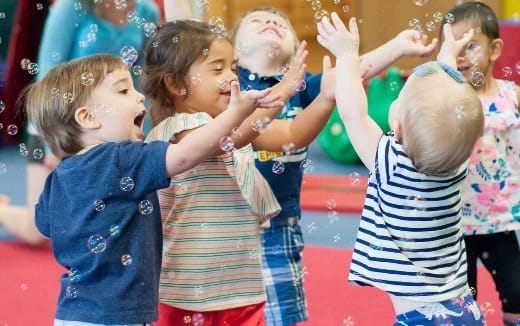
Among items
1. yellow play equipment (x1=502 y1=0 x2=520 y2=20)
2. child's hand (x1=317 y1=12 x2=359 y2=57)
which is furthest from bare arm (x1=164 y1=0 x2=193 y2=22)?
yellow play equipment (x1=502 y1=0 x2=520 y2=20)

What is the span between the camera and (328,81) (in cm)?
157

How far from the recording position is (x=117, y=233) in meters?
1.39

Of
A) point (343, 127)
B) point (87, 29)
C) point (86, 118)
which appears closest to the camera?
point (86, 118)

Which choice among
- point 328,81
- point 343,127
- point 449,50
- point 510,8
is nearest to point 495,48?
point 449,50

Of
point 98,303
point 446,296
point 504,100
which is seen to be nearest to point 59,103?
point 98,303

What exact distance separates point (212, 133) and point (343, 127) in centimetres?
298

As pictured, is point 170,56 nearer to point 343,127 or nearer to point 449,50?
point 449,50

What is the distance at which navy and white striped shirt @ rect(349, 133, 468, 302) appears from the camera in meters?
1.30

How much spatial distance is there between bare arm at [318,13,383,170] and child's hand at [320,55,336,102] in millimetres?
128

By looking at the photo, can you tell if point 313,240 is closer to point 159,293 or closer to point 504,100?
Result: point 504,100

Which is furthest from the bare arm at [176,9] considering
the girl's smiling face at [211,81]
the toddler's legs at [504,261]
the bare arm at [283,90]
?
the toddler's legs at [504,261]

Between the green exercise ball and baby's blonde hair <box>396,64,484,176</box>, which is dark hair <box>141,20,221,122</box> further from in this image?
the green exercise ball

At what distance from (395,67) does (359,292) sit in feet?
4.59

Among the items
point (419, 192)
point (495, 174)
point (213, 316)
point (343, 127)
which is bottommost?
point (343, 127)
